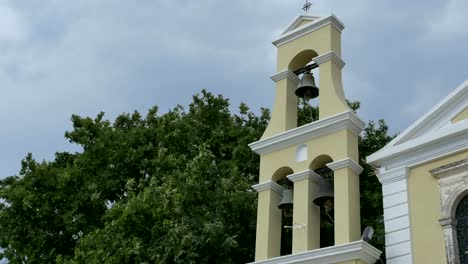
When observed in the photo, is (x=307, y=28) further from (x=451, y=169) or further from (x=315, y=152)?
(x=451, y=169)

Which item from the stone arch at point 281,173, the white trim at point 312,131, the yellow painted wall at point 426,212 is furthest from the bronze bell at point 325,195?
the yellow painted wall at point 426,212

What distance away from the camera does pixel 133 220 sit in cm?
1533

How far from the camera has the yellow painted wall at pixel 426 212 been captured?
1019cm

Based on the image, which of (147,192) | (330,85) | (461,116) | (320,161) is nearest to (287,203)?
(320,161)

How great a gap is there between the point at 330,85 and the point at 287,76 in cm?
96

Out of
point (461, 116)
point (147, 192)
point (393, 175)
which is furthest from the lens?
point (147, 192)

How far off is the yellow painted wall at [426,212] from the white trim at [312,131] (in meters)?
1.12

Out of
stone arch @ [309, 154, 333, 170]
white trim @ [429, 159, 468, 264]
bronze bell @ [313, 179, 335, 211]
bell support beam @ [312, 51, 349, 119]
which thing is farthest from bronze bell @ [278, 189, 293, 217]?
white trim @ [429, 159, 468, 264]

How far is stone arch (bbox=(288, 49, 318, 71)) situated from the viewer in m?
12.9

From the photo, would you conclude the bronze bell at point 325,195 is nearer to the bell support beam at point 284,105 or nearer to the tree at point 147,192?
the bell support beam at point 284,105

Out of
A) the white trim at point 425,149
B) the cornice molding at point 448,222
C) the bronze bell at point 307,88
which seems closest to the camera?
the cornice molding at point 448,222

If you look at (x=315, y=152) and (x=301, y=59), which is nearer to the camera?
(x=315, y=152)

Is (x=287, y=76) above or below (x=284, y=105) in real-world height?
above

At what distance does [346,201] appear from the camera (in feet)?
36.2
